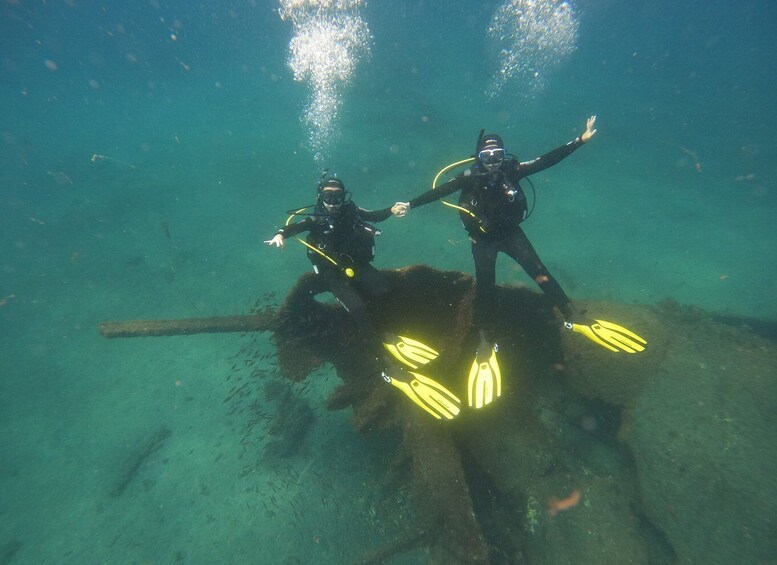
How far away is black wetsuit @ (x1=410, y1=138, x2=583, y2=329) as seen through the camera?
5.84 metres

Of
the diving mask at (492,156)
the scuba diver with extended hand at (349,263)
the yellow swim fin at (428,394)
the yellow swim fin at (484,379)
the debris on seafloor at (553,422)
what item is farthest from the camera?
the diving mask at (492,156)

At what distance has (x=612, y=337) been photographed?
5195mm

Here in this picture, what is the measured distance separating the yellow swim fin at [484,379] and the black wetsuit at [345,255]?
5.36 ft

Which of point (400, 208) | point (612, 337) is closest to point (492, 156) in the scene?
point (400, 208)

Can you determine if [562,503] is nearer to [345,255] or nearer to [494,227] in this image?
[494,227]

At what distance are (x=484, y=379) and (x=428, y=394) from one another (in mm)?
850

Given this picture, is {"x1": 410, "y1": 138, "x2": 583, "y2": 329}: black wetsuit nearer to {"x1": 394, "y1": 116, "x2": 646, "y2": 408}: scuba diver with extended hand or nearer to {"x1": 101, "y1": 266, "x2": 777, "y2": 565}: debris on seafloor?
{"x1": 394, "y1": 116, "x2": 646, "y2": 408}: scuba diver with extended hand

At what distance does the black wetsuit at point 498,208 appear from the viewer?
5844 millimetres

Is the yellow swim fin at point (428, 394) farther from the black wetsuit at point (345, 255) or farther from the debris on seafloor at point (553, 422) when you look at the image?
the black wetsuit at point (345, 255)

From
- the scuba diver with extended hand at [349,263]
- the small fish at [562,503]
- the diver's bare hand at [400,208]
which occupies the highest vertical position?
the diver's bare hand at [400,208]

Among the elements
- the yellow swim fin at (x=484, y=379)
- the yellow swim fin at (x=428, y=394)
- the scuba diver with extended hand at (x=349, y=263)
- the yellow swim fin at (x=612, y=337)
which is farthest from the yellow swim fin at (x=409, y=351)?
the yellow swim fin at (x=612, y=337)

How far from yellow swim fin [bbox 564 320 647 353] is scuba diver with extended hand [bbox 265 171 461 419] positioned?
2257mm

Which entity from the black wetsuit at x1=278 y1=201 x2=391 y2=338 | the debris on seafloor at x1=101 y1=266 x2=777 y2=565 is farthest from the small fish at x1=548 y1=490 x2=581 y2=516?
the black wetsuit at x1=278 y1=201 x2=391 y2=338

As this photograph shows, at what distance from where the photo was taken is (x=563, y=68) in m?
43.6
